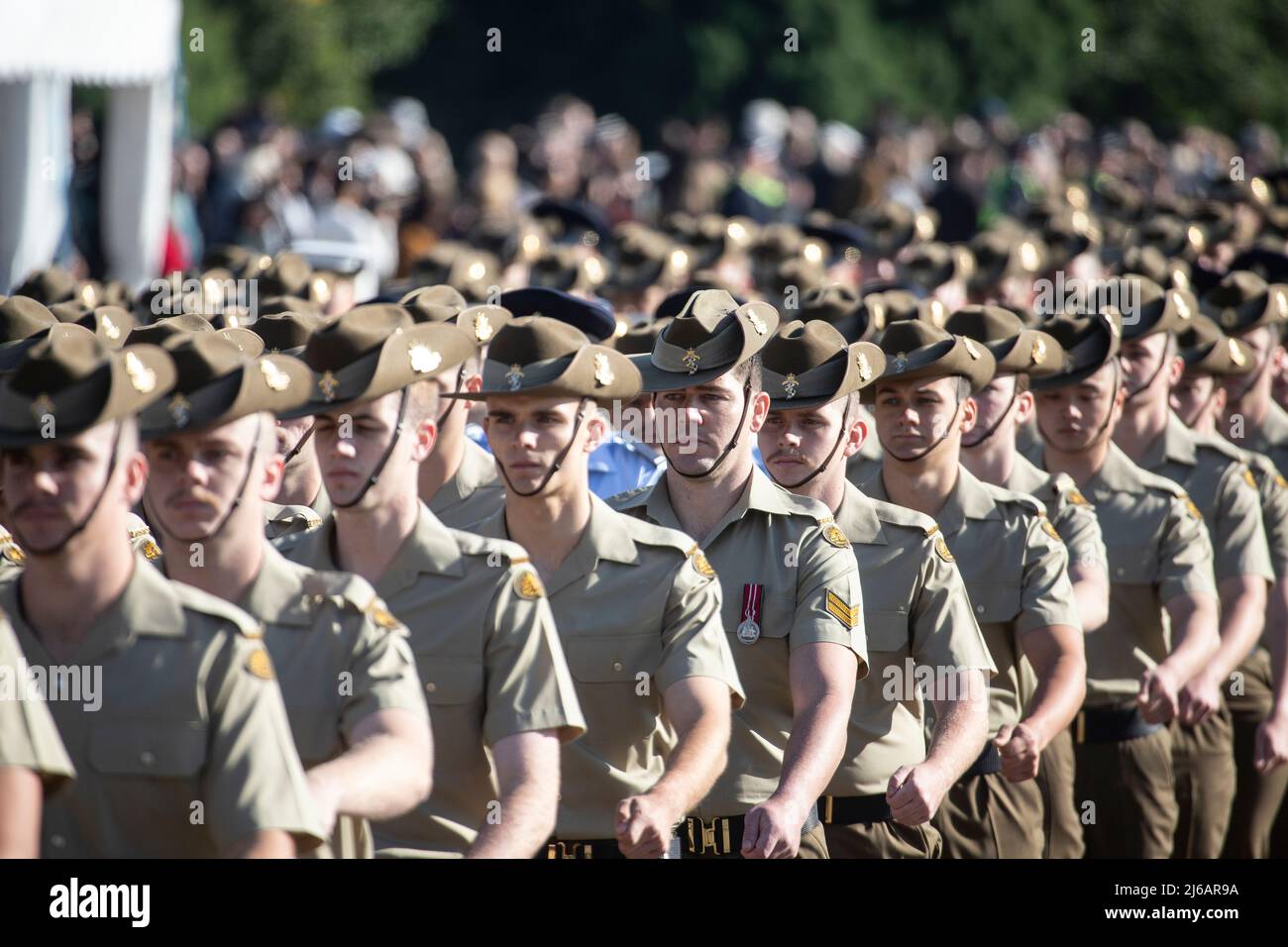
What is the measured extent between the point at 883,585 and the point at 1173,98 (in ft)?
120

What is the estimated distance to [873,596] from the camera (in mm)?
6977

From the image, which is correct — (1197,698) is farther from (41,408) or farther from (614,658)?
(41,408)

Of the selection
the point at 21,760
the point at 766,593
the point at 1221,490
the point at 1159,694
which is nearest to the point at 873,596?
the point at 766,593

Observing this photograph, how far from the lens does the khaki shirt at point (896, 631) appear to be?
22.6 ft

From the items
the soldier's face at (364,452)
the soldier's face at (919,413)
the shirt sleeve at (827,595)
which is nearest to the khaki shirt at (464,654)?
the soldier's face at (364,452)

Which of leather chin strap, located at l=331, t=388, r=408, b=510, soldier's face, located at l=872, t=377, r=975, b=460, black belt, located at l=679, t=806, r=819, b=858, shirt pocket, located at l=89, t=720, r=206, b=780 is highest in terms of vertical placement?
soldier's face, located at l=872, t=377, r=975, b=460

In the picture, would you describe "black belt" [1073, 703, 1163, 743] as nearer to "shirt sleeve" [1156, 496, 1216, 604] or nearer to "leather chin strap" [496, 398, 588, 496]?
"shirt sleeve" [1156, 496, 1216, 604]

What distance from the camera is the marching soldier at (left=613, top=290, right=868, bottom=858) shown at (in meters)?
6.32

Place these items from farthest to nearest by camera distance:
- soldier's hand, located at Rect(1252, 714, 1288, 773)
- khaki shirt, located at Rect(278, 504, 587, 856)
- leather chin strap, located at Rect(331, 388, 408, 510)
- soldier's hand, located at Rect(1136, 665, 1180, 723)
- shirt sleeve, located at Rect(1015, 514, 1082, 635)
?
soldier's hand, located at Rect(1252, 714, 1288, 773)
soldier's hand, located at Rect(1136, 665, 1180, 723)
shirt sleeve, located at Rect(1015, 514, 1082, 635)
leather chin strap, located at Rect(331, 388, 408, 510)
khaki shirt, located at Rect(278, 504, 587, 856)

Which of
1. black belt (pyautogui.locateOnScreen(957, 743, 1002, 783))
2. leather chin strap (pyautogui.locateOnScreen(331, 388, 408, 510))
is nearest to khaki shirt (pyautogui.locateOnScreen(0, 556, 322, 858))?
leather chin strap (pyautogui.locateOnScreen(331, 388, 408, 510))

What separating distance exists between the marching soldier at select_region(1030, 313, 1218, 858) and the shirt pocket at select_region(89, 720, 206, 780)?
16.8ft

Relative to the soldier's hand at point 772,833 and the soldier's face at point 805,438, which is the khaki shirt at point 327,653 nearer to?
the soldier's hand at point 772,833

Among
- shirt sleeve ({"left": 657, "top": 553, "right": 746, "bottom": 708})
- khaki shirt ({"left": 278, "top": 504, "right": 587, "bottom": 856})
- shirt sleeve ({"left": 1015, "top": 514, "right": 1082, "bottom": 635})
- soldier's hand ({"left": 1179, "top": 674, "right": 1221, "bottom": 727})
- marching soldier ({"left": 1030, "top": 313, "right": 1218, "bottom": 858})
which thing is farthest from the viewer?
marching soldier ({"left": 1030, "top": 313, "right": 1218, "bottom": 858})

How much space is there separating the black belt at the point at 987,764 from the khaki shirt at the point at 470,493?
6.32 ft
